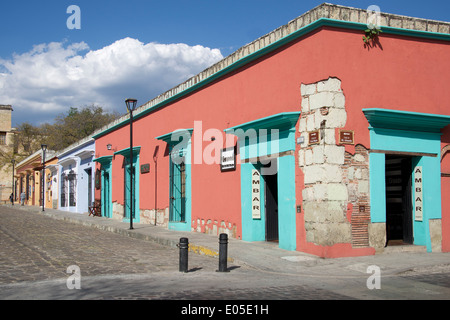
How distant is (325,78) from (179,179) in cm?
741

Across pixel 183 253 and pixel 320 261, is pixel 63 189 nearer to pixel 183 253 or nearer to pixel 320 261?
pixel 183 253

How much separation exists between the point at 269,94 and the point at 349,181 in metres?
2.96

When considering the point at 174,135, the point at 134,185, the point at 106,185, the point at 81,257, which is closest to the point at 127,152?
the point at 134,185

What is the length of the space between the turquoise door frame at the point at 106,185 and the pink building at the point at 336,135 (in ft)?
34.0

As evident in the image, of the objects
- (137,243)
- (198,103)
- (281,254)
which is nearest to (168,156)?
(198,103)

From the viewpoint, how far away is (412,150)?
10328mm

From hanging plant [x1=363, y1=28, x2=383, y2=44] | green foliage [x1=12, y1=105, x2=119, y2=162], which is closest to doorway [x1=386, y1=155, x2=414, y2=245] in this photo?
hanging plant [x1=363, y1=28, x2=383, y2=44]

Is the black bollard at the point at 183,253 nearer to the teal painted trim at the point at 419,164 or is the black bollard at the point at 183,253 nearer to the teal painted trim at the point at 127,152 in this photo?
the teal painted trim at the point at 419,164

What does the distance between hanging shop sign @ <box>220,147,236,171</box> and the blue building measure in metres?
14.1

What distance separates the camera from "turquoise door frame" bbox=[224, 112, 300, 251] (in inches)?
400

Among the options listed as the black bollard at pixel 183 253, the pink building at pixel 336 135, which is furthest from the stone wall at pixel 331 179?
the black bollard at pixel 183 253

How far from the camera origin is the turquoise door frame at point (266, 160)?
10.2 meters

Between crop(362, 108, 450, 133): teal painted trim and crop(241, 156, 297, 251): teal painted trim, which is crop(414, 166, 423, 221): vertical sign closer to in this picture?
crop(362, 108, 450, 133): teal painted trim
